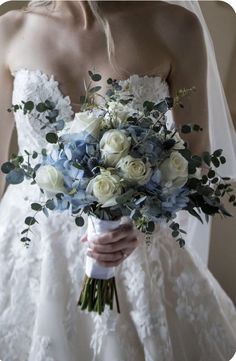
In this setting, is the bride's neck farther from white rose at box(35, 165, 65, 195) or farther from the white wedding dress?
white rose at box(35, 165, 65, 195)

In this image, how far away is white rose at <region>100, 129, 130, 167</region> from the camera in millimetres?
756

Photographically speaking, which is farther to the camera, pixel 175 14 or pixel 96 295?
pixel 175 14

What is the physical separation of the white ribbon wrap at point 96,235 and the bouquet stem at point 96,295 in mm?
12

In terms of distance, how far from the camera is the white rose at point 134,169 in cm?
75

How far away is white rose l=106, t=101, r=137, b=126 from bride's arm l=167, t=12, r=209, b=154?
38 cm

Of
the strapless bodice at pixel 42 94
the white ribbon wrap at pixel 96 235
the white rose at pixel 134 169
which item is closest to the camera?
the white rose at pixel 134 169

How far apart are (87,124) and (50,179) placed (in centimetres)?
11

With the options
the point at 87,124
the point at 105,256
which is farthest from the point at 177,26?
the point at 105,256

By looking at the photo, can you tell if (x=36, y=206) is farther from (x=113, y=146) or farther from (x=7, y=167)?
(x=113, y=146)

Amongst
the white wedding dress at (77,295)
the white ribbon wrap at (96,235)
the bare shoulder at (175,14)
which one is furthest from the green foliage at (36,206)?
the bare shoulder at (175,14)

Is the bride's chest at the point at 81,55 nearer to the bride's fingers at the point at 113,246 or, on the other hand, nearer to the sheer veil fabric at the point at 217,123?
the sheer veil fabric at the point at 217,123

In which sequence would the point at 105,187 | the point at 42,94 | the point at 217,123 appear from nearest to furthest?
the point at 105,187, the point at 42,94, the point at 217,123

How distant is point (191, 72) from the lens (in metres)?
1.18

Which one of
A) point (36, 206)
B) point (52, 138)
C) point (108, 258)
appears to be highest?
point (52, 138)
